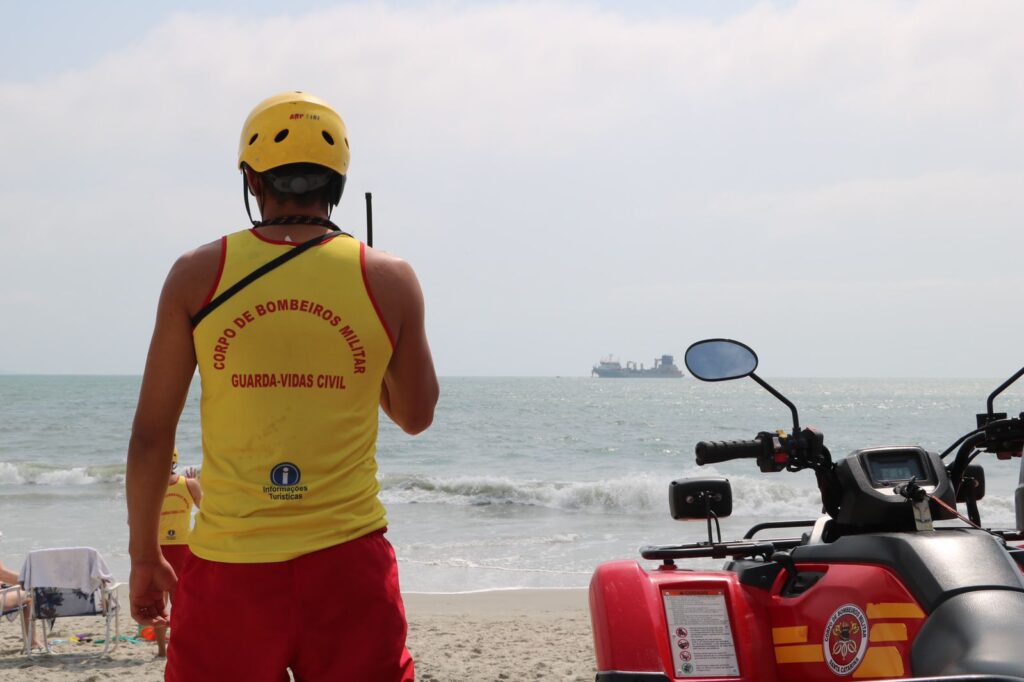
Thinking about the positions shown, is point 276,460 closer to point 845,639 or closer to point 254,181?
point 254,181

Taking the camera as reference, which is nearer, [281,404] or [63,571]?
[281,404]

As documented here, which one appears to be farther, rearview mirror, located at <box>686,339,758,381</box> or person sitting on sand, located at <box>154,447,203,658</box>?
person sitting on sand, located at <box>154,447,203,658</box>

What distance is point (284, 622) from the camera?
6.46 ft

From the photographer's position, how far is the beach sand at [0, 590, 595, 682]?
7.16 metres

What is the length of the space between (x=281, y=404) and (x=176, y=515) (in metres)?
6.51

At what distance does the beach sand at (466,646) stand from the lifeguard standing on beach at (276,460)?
5.14 metres

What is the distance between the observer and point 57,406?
185ft

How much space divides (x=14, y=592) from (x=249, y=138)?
7.21m

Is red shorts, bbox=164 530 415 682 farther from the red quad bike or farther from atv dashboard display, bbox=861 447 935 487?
atv dashboard display, bbox=861 447 935 487

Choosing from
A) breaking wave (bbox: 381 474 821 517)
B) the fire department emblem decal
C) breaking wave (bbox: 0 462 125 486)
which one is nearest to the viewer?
the fire department emblem decal

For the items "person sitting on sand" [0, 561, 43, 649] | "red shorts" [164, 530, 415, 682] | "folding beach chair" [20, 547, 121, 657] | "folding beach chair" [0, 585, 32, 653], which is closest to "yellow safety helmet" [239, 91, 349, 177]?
"red shorts" [164, 530, 415, 682]

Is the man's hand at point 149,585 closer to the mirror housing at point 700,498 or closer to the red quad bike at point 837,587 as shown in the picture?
→ the red quad bike at point 837,587

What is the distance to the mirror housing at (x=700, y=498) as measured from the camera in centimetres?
296

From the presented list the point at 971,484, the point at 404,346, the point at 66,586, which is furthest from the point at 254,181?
the point at 66,586
